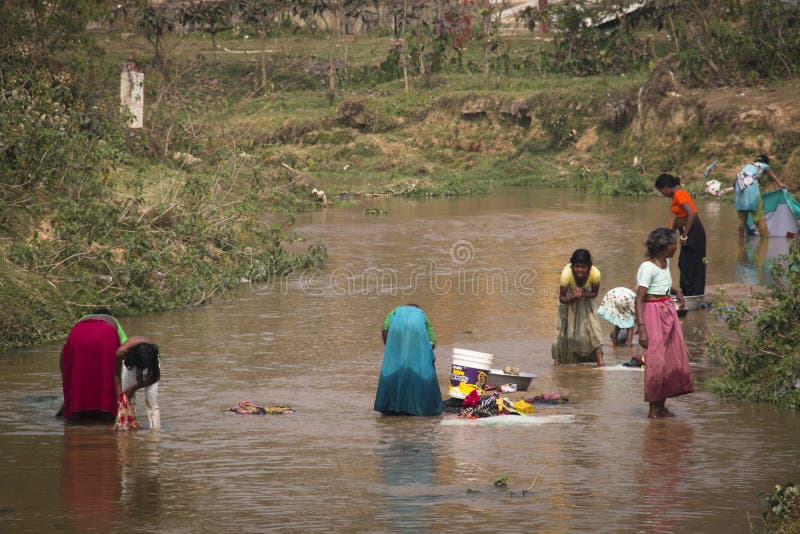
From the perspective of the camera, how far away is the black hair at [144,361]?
8.79 meters

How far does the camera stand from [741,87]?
106 feet

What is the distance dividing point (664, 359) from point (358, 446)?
8.03 ft

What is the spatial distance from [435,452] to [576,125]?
28855mm

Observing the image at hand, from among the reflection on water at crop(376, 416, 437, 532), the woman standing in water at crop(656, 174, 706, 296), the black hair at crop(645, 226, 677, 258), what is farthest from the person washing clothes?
the reflection on water at crop(376, 416, 437, 532)

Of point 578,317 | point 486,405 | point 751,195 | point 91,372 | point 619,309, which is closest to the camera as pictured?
point 91,372

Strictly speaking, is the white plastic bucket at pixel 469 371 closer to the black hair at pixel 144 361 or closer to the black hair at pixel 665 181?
the black hair at pixel 144 361

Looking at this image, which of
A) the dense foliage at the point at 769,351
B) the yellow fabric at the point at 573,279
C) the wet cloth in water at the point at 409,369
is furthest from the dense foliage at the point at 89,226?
the dense foliage at the point at 769,351

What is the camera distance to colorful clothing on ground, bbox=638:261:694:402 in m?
8.84

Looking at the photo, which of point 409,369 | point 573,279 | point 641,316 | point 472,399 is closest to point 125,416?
point 409,369

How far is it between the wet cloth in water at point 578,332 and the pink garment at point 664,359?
211cm

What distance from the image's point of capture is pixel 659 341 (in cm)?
881

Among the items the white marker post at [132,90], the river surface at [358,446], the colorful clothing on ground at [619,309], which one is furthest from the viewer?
the white marker post at [132,90]

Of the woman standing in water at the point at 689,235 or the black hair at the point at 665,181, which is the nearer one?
the black hair at the point at 665,181

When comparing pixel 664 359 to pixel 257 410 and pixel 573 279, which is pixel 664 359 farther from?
pixel 257 410
